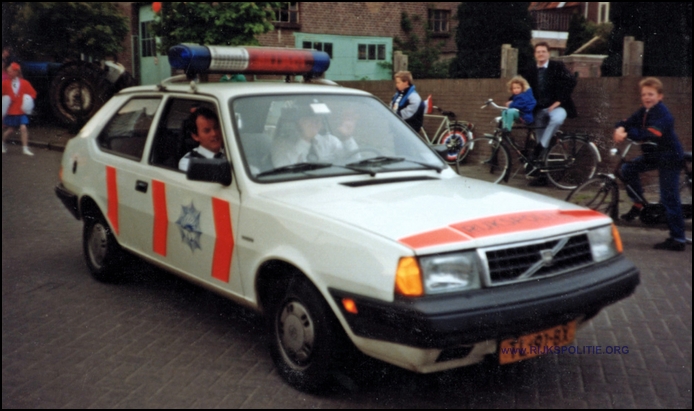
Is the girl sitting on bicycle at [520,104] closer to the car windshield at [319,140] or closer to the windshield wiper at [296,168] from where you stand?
the car windshield at [319,140]

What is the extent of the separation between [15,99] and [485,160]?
9.84 m

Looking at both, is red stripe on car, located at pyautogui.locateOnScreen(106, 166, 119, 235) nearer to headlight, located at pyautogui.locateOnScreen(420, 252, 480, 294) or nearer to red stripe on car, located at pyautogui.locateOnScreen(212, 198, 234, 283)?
red stripe on car, located at pyautogui.locateOnScreen(212, 198, 234, 283)

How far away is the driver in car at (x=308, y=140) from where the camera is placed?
14.9ft

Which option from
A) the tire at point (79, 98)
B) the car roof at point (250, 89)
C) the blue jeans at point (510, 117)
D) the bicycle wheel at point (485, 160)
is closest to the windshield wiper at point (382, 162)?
the car roof at point (250, 89)

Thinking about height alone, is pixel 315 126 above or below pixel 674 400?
above

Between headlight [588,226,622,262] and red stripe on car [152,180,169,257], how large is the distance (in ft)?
8.78

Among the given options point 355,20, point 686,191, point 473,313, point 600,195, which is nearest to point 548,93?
point 600,195

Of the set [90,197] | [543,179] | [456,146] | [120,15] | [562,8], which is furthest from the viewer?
[562,8]

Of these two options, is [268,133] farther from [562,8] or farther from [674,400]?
[562,8]

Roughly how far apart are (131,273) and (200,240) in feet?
5.84

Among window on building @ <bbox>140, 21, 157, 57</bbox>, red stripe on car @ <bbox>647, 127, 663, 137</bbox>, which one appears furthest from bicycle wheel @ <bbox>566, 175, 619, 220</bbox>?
window on building @ <bbox>140, 21, 157, 57</bbox>

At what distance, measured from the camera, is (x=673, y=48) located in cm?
1138

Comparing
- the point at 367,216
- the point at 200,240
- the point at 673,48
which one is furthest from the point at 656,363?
the point at 673,48

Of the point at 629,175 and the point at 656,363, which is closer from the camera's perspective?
the point at 656,363
